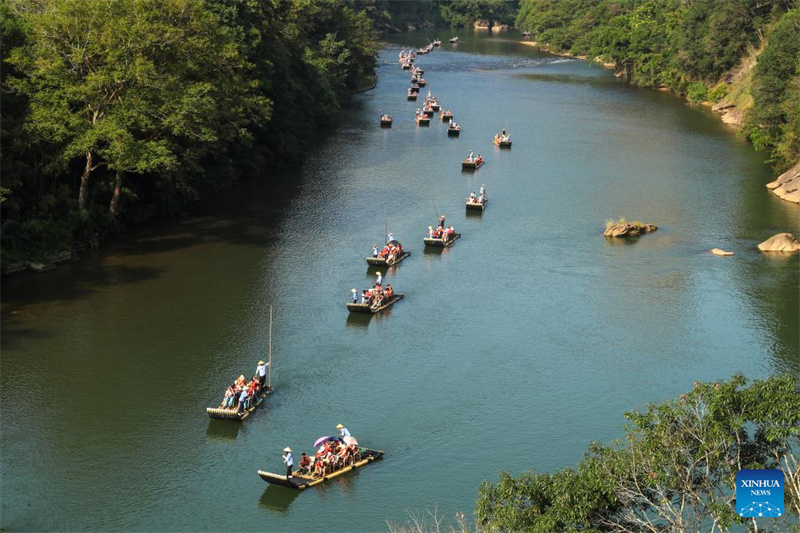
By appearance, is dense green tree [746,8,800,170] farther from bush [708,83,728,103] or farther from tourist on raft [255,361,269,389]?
tourist on raft [255,361,269,389]

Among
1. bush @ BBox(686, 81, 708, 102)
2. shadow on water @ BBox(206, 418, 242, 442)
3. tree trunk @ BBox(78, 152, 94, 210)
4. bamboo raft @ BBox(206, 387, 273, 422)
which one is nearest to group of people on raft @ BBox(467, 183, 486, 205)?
tree trunk @ BBox(78, 152, 94, 210)

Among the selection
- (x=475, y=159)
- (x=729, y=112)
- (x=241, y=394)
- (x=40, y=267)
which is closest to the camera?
(x=241, y=394)

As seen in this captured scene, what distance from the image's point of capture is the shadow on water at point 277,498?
32.6 metres

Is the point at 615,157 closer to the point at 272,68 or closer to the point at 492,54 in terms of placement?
the point at 272,68

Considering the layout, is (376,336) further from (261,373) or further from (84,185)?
(84,185)

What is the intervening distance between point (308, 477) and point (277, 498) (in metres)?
1.30

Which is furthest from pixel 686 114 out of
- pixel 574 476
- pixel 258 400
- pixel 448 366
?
pixel 574 476

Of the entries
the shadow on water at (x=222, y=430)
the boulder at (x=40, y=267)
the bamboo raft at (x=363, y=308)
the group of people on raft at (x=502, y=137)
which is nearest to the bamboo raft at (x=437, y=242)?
the bamboo raft at (x=363, y=308)

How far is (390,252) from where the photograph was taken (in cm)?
5650

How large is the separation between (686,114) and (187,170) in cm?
6153

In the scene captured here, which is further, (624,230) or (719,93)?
(719,93)

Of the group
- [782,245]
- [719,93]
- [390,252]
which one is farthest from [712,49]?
[390,252]

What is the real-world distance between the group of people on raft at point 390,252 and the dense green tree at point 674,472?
32.8 meters

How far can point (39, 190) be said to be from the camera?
177 ft
